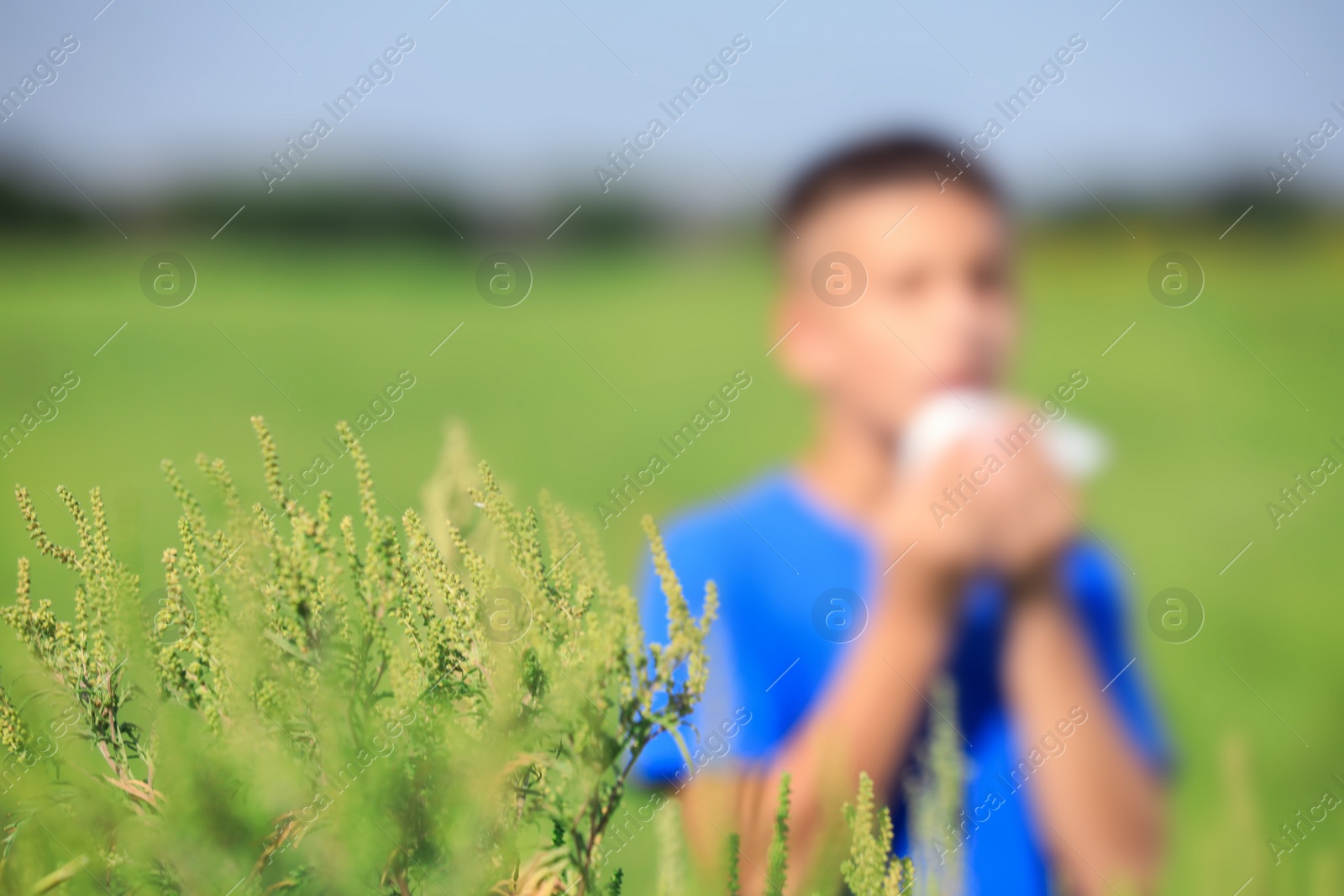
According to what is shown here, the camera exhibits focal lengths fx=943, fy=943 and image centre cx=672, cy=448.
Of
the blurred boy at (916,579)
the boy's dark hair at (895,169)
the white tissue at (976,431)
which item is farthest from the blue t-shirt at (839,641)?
the boy's dark hair at (895,169)

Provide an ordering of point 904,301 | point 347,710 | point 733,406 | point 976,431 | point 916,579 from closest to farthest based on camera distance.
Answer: point 347,710 < point 916,579 < point 976,431 < point 904,301 < point 733,406

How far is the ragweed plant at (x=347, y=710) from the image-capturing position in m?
0.55

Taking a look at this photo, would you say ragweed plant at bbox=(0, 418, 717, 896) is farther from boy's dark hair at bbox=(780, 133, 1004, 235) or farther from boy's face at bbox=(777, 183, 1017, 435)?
boy's dark hair at bbox=(780, 133, 1004, 235)

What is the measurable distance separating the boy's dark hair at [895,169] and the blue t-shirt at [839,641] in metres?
0.43

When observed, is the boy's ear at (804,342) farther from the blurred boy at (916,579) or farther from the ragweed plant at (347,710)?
the ragweed plant at (347,710)

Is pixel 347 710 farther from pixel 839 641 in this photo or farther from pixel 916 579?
pixel 839 641

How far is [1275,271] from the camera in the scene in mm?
1930

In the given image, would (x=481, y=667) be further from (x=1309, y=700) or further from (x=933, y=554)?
(x=1309, y=700)

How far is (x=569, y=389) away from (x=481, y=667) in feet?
8.17

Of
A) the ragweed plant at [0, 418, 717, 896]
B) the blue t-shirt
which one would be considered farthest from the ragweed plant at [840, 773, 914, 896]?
the blue t-shirt

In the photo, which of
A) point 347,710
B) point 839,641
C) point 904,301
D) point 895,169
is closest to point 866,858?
point 347,710

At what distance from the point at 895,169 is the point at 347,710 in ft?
3.32

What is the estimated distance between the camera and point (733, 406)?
59.8 inches

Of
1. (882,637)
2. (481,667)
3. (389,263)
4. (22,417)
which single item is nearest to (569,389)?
(389,263)
